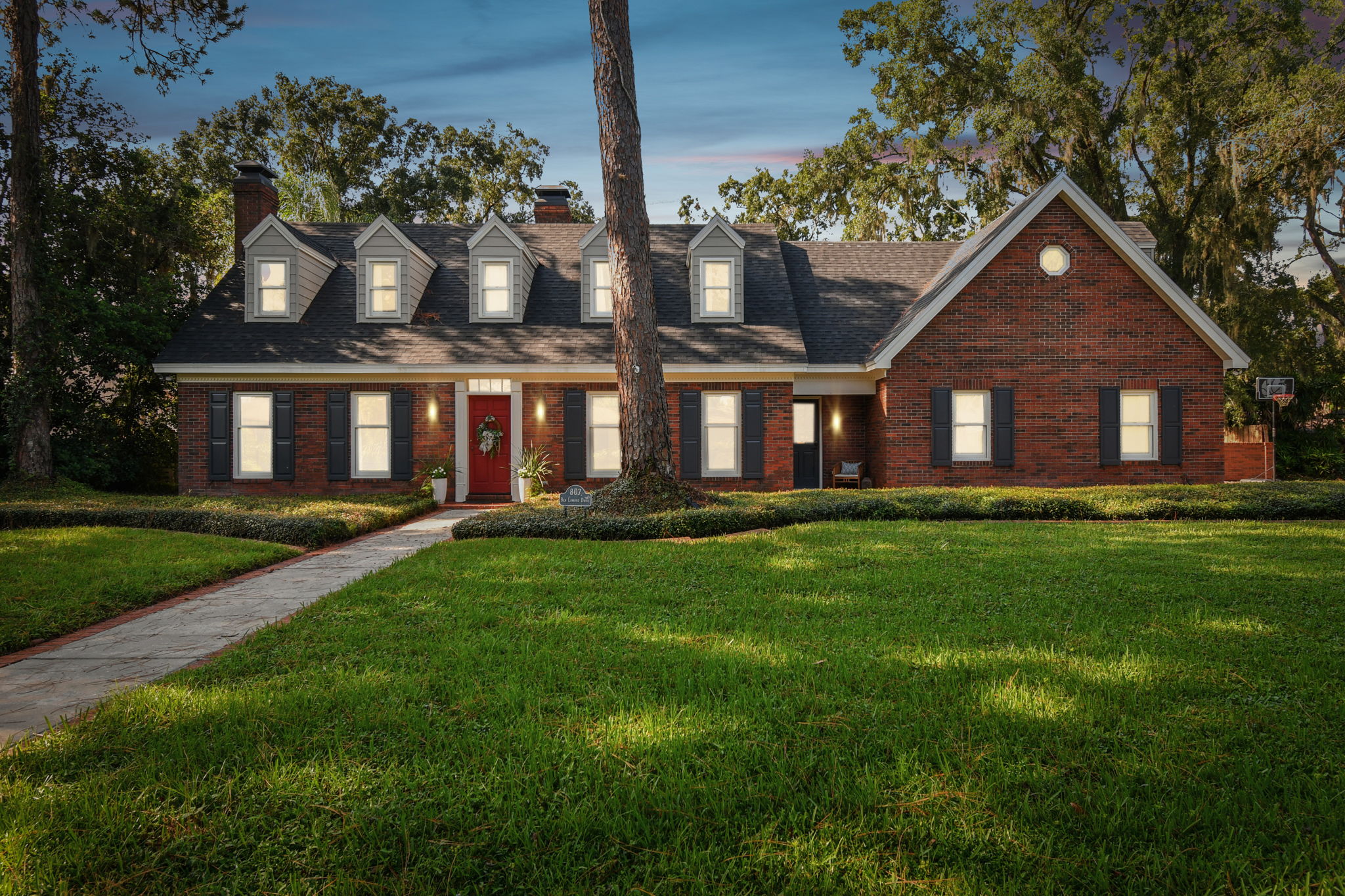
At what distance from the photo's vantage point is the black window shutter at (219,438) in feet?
47.5

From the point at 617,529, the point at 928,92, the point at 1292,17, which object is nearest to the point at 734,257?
the point at 617,529

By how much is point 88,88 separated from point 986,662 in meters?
21.3

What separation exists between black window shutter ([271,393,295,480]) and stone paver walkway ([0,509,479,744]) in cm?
798

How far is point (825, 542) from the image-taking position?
7.48 meters

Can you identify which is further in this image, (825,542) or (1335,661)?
(825,542)

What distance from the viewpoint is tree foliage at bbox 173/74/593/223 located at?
28766 mm

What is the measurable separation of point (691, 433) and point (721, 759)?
1227 centimetres

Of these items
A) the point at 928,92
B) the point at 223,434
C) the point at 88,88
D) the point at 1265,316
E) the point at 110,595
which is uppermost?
the point at 928,92

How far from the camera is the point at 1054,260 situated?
14539mm

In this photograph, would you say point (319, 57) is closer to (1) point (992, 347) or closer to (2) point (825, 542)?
(1) point (992, 347)

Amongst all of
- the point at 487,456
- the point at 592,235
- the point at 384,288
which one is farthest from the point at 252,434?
the point at 592,235

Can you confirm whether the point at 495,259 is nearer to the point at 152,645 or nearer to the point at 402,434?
the point at 402,434

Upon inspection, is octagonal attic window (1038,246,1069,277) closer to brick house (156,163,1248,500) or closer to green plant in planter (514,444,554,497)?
brick house (156,163,1248,500)

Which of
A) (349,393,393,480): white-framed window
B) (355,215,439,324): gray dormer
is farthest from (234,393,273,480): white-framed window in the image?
(355,215,439,324): gray dormer
